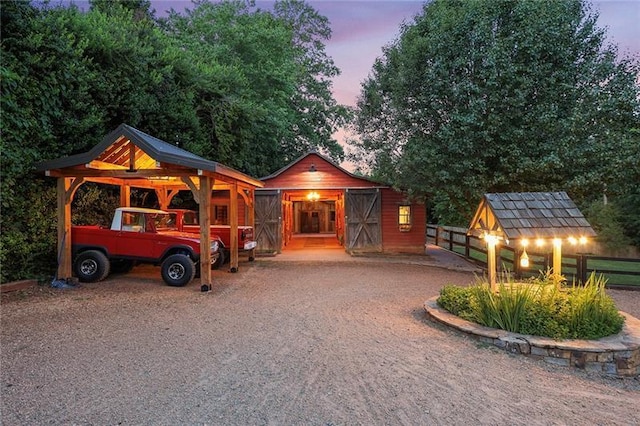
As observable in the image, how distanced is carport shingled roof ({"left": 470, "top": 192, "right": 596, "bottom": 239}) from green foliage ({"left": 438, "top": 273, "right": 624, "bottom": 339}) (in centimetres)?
82

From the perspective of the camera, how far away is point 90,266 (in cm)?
883

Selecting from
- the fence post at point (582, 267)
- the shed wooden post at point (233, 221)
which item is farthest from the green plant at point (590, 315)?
the shed wooden post at point (233, 221)

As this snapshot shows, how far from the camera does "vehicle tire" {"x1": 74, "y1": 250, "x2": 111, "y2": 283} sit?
8.75 meters

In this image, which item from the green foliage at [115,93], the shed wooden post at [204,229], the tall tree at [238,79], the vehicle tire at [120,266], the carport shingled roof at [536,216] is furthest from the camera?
the tall tree at [238,79]

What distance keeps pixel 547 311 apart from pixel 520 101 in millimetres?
6410

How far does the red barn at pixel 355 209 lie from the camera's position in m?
→ 15.2

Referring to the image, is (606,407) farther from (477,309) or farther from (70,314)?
(70,314)

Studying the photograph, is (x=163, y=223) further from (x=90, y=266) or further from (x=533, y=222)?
(x=533, y=222)

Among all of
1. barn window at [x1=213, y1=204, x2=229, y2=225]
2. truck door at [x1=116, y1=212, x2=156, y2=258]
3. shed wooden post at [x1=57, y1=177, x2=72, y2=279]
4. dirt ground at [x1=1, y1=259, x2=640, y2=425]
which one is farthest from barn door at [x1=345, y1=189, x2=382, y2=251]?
shed wooden post at [x1=57, y1=177, x2=72, y2=279]

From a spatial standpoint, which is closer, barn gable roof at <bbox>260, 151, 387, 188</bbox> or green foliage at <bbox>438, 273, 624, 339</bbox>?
green foliage at <bbox>438, 273, 624, 339</bbox>

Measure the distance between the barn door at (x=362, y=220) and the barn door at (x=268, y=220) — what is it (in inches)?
112

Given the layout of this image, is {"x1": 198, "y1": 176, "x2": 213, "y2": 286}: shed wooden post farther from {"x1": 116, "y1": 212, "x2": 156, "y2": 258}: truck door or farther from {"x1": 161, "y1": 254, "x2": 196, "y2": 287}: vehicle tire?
{"x1": 116, "y1": 212, "x2": 156, "y2": 258}: truck door

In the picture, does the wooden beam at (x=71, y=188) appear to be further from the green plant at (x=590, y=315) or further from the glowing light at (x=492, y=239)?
the green plant at (x=590, y=315)

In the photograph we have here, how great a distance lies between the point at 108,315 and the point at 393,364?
4795 mm
